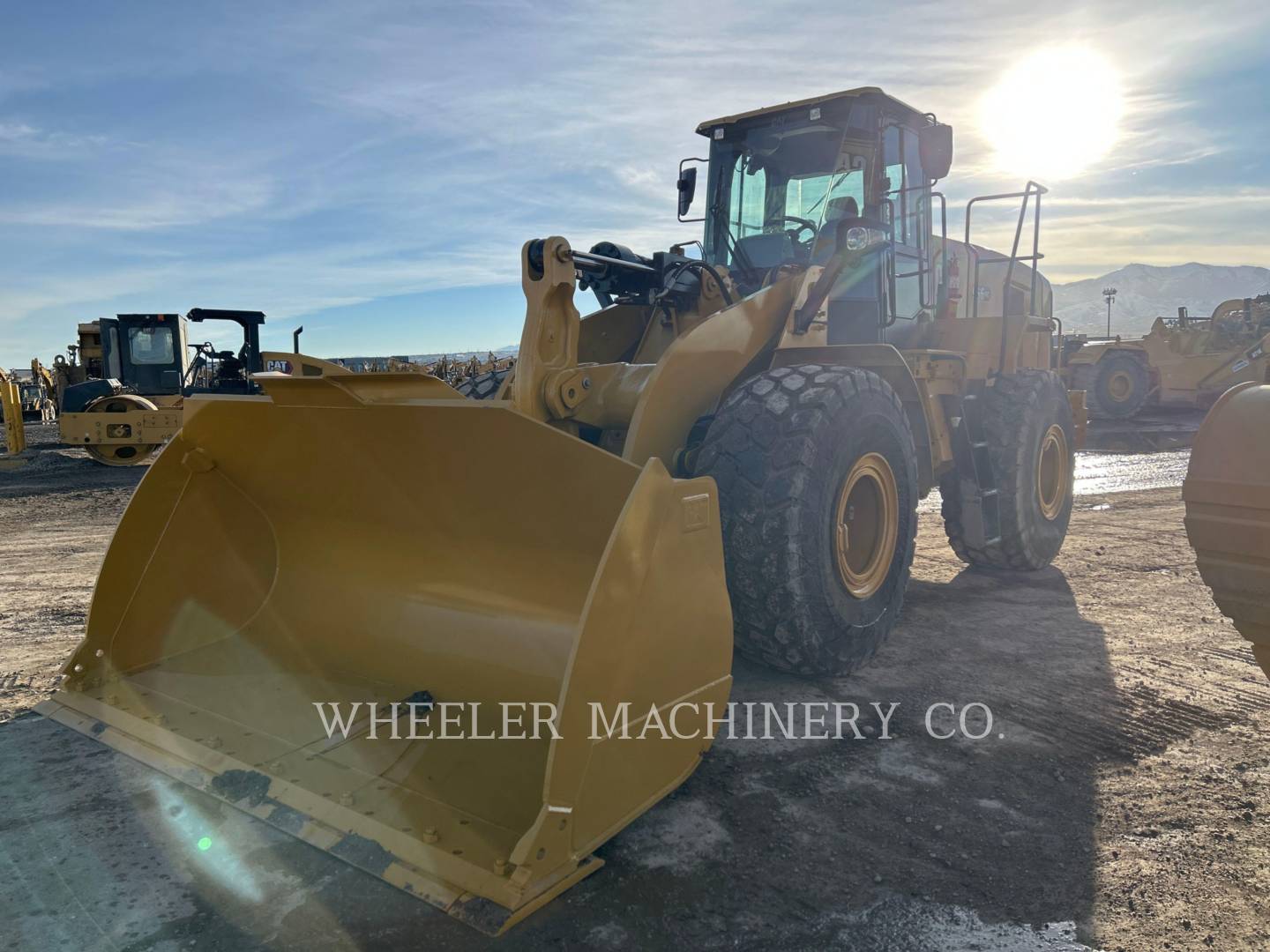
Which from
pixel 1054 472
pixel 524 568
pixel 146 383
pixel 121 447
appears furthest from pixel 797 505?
pixel 146 383

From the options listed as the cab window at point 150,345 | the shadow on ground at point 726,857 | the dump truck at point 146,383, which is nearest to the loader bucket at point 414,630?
the shadow on ground at point 726,857

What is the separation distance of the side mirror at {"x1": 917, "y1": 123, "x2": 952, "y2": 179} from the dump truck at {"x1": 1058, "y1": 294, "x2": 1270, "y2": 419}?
17005 millimetres

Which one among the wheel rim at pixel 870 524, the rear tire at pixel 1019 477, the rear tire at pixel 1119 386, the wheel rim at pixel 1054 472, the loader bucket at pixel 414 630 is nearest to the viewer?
the loader bucket at pixel 414 630

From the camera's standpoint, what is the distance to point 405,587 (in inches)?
153

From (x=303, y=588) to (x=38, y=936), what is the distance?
6.19ft

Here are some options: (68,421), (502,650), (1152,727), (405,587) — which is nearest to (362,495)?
(405,587)

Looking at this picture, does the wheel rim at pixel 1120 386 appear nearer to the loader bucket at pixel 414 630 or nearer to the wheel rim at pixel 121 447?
the wheel rim at pixel 121 447

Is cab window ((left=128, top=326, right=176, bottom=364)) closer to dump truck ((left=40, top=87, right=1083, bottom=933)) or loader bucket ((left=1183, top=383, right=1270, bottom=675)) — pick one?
dump truck ((left=40, top=87, right=1083, bottom=933))

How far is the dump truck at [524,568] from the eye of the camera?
8.47ft

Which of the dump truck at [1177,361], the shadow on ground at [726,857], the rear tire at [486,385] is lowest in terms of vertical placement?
A: the shadow on ground at [726,857]

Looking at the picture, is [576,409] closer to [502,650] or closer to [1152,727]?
[502,650]

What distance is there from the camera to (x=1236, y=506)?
2.41 m

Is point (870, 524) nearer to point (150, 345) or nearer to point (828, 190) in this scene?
point (828, 190)

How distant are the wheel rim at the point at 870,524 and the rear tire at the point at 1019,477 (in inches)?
80.9
